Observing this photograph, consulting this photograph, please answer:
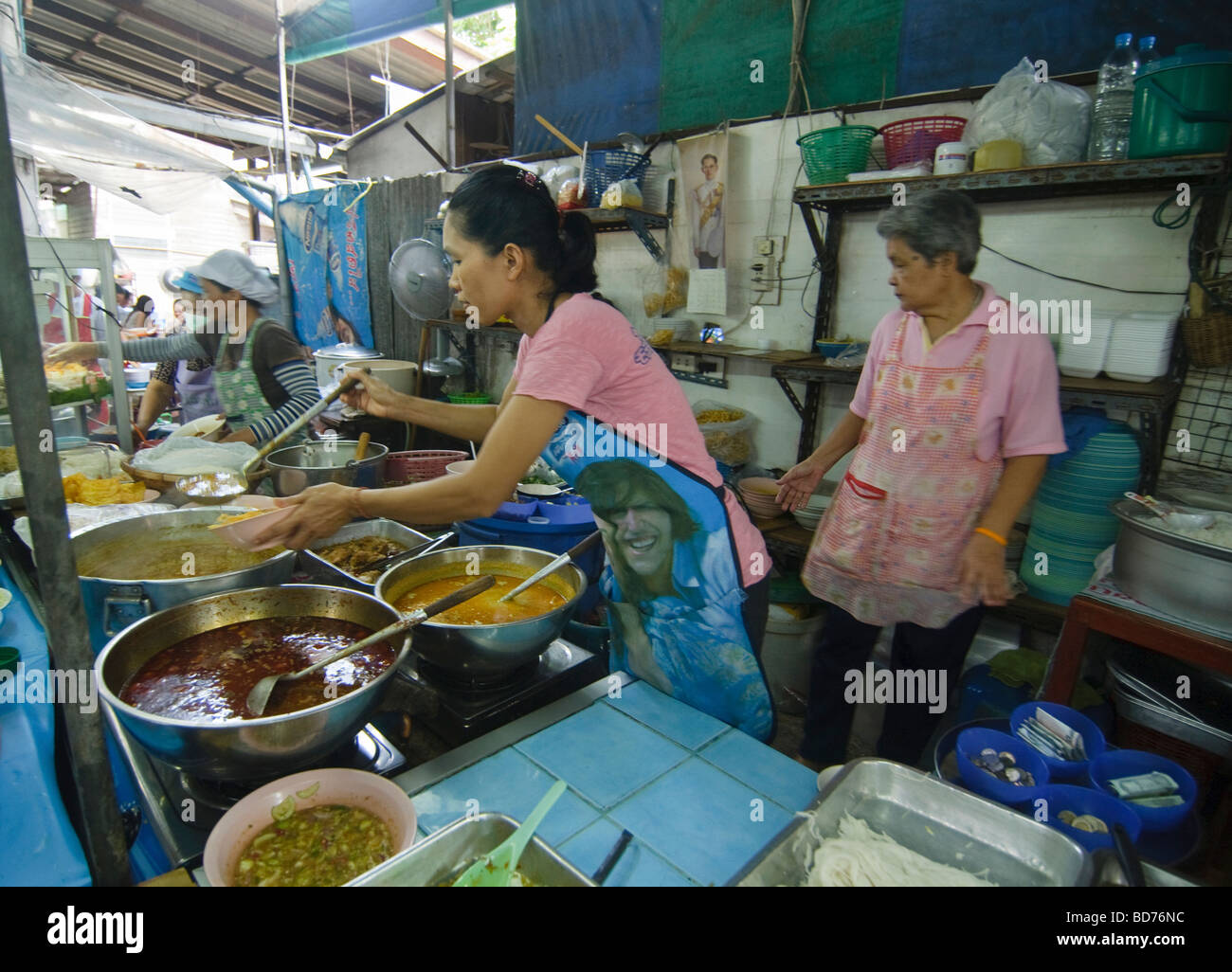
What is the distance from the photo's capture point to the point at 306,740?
Result: 3.60 feet

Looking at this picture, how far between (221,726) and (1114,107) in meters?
3.37

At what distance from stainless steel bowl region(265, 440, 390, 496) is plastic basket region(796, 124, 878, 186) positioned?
8.10ft

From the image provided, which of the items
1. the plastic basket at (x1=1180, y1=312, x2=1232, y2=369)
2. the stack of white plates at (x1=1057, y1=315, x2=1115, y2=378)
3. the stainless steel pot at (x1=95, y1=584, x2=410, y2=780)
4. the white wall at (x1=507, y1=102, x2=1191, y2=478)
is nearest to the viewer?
the stainless steel pot at (x1=95, y1=584, x2=410, y2=780)

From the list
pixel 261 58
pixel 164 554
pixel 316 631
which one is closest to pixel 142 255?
pixel 261 58

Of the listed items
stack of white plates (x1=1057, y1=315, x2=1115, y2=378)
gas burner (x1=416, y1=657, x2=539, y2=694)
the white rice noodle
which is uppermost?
stack of white plates (x1=1057, y1=315, x2=1115, y2=378)

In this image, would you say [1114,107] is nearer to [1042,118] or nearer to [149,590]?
[1042,118]

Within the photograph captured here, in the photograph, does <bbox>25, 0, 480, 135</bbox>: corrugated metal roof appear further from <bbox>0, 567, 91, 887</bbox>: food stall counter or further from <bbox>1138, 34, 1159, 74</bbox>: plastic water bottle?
<bbox>0, 567, 91, 887</bbox>: food stall counter

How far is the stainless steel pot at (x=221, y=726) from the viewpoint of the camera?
3.36 feet

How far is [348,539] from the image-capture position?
2.40 metres

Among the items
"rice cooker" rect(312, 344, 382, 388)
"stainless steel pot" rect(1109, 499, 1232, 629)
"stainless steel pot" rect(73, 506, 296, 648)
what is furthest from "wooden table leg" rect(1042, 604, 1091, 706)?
"rice cooker" rect(312, 344, 382, 388)

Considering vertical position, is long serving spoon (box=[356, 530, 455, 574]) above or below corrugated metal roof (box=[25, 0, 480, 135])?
below

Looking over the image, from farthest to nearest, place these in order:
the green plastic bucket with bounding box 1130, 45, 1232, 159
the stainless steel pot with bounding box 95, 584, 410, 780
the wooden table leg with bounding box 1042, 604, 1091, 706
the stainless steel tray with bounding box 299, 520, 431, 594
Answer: the wooden table leg with bounding box 1042, 604, 1091, 706
the green plastic bucket with bounding box 1130, 45, 1232, 159
the stainless steel tray with bounding box 299, 520, 431, 594
the stainless steel pot with bounding box 95, 584, 410, 780

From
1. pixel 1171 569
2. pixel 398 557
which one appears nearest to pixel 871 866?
pixel 398 557

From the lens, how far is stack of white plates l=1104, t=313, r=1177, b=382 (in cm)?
255
